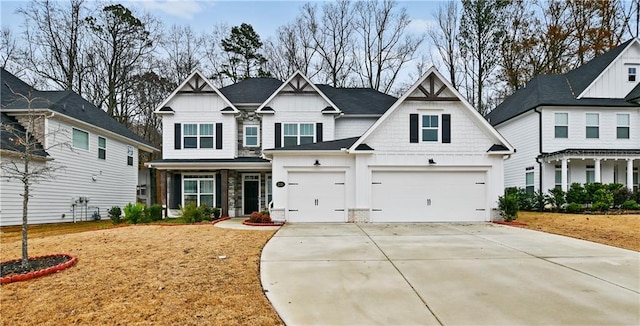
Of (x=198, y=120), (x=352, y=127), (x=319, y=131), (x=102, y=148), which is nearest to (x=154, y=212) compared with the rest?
(x=198, y=120)

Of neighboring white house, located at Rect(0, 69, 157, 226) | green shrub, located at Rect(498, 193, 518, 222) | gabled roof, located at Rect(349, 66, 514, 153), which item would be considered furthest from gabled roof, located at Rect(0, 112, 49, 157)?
green shrub, located at Rect(498, 193, 518, 222)

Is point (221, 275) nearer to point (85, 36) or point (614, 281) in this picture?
point (614, 281)

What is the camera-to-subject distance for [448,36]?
29.5 meters

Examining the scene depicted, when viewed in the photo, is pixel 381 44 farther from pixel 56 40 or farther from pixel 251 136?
pixel 56 40

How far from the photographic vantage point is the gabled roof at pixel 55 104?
15.0 m

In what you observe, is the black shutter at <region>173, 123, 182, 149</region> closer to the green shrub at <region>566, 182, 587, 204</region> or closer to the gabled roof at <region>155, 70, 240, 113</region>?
the gabled roof at <region>155, 70, 240, 113</region>

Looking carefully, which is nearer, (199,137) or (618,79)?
(199,137)

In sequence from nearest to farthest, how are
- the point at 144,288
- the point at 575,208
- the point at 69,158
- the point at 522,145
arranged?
the point at 144,288 → the point at 575,208 → the point at 69,158 → the point at 522,145

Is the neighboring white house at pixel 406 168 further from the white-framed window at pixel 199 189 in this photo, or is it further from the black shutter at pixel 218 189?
the white-framed window at pixel 199 189

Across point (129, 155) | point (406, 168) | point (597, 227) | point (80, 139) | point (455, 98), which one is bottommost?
point (597, 227)

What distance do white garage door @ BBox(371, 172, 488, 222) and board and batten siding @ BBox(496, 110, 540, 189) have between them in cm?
637

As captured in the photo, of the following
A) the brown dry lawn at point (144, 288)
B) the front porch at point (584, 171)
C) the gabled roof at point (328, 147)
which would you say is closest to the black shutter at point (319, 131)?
the gabled roof at point (328, 147)

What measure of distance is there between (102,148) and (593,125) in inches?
1020

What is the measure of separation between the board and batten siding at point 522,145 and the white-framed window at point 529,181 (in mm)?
217
